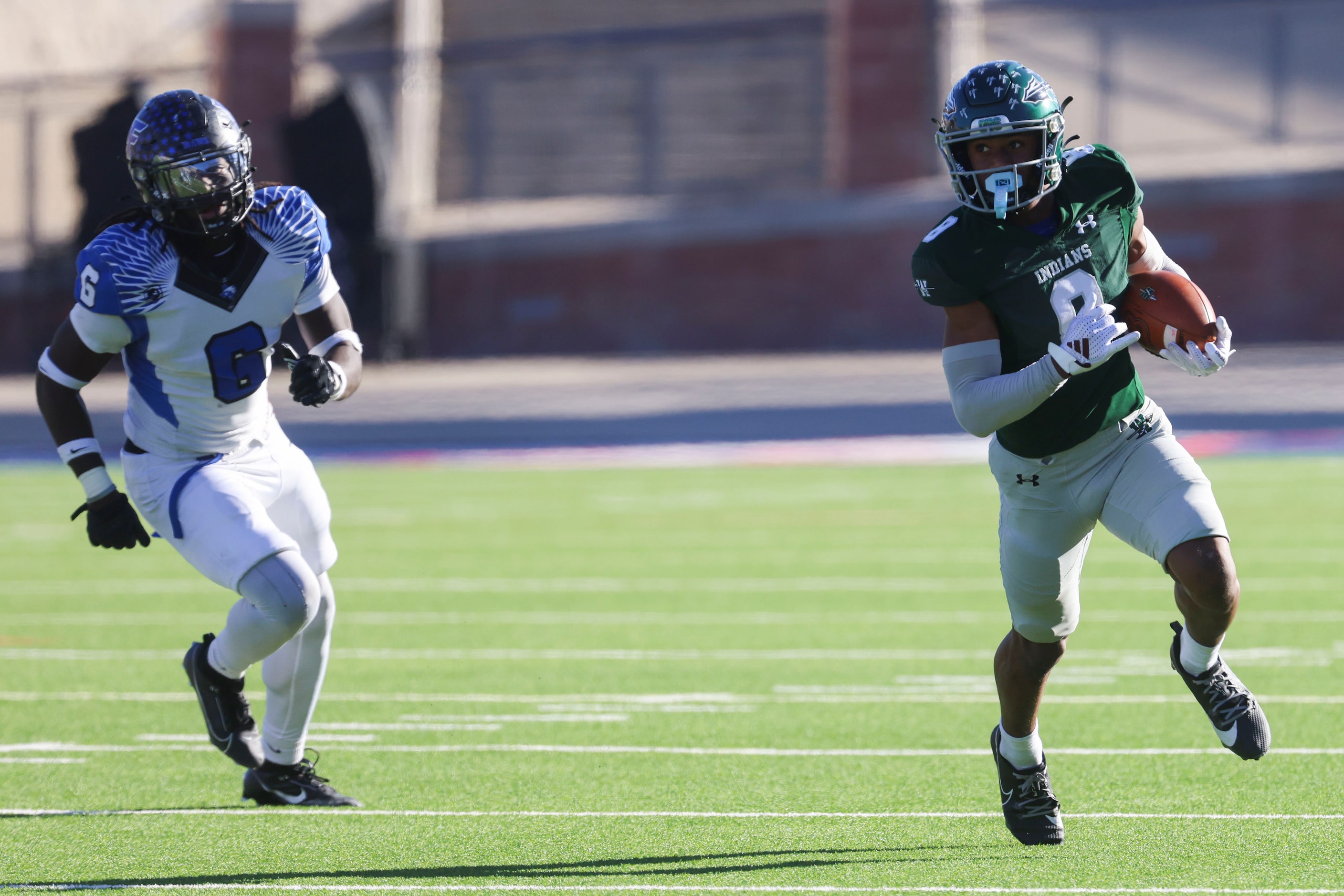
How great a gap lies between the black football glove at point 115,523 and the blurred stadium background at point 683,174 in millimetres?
16047

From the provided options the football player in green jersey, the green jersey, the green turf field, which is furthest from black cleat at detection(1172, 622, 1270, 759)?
the green jersey

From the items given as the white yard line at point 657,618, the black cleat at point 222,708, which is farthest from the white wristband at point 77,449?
→ the white yard line at point 657,618

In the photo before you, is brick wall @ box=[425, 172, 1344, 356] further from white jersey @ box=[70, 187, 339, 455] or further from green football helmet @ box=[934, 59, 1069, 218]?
green football helmet @ box=[934, 59, 1069, 218]

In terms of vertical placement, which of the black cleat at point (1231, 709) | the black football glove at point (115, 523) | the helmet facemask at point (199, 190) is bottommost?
the black cleat at point (1231, 709)

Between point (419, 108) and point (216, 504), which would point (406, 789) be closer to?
point (216, 504)

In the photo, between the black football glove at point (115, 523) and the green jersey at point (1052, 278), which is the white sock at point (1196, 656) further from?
the black football glove at point (115, 523)

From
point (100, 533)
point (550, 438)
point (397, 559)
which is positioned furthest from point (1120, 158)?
point (550, 438)

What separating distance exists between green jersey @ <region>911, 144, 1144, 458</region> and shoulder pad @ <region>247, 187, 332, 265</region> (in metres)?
1.69

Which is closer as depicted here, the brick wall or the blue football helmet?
the blue football helmet

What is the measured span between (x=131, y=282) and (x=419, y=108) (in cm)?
2162

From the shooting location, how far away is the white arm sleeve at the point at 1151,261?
15.2 feet

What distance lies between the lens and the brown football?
171 inches

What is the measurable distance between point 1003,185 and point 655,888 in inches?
71.8

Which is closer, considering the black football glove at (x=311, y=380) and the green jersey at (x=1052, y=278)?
the green jersey at (x=1052, y=278)
